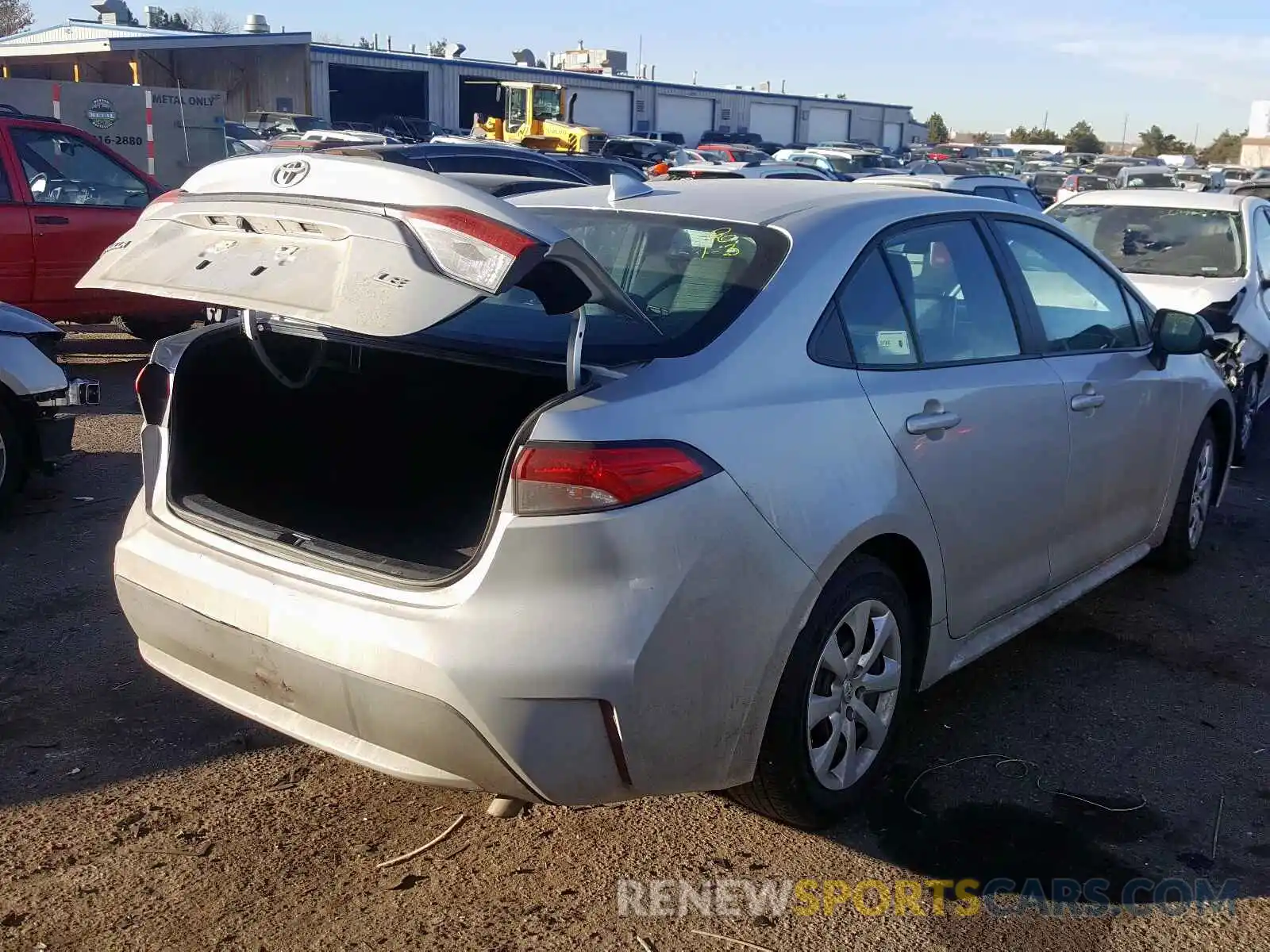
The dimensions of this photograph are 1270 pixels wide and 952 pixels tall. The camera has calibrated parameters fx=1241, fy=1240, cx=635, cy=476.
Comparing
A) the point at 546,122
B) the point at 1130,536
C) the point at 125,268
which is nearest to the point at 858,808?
the point at 1130,536

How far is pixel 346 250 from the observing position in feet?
9.04

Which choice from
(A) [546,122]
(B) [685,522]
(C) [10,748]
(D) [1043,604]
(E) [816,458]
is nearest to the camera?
(B) [685,522]

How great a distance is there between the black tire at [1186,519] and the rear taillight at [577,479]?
3.46 meters

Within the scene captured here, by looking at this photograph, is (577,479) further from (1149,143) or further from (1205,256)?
(1149,143)

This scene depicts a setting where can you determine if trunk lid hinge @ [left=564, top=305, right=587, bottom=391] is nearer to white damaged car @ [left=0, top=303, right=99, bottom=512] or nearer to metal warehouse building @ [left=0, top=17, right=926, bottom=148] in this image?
white damaged car @ [left=0, top=303, right=99, bottom=512]

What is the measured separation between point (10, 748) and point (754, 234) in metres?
2.69

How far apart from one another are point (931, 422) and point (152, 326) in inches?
339

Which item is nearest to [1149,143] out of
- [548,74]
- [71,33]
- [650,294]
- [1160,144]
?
[1160,144]

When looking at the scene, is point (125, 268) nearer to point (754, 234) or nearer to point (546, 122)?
point (754, 234)

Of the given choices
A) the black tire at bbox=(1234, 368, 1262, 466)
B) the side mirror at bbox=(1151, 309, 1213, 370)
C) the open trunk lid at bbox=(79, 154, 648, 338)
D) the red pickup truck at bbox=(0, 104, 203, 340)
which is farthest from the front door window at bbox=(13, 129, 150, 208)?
the black tire at bbox=(1234, 368, 1262, 466)

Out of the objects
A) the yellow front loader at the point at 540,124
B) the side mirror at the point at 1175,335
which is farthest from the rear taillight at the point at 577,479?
the yellow front loader at the point at 540,124

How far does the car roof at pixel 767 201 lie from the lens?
3564mm

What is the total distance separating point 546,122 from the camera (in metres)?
37.5

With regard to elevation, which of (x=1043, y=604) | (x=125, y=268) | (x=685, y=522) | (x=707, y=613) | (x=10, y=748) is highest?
(x=125, y=268)
